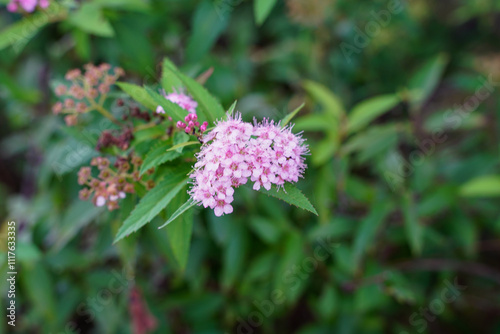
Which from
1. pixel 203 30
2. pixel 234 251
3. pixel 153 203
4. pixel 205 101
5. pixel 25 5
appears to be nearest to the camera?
pixel 153 203

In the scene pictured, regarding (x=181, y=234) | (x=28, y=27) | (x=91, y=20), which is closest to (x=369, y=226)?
(x=181, y=234)

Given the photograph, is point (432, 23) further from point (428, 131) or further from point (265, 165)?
point (265, 165)

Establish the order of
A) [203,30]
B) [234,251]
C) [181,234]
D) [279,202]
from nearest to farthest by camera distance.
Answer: [181,234]
[203,30]
[234,251]
[279,202]

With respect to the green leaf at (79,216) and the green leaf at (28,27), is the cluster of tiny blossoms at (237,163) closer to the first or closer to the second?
the green leaf at (79,216)

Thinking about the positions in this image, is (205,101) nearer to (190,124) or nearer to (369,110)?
(190,124)

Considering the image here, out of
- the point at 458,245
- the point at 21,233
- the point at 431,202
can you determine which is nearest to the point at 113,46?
the point at 21,233

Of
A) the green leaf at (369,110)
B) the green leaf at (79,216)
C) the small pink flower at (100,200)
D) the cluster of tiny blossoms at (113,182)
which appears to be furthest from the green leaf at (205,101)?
the green leaf at (369,110)

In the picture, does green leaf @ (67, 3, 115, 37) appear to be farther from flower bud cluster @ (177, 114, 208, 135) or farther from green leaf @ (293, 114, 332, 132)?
green leaf @ (293, 114, 332, 132)
